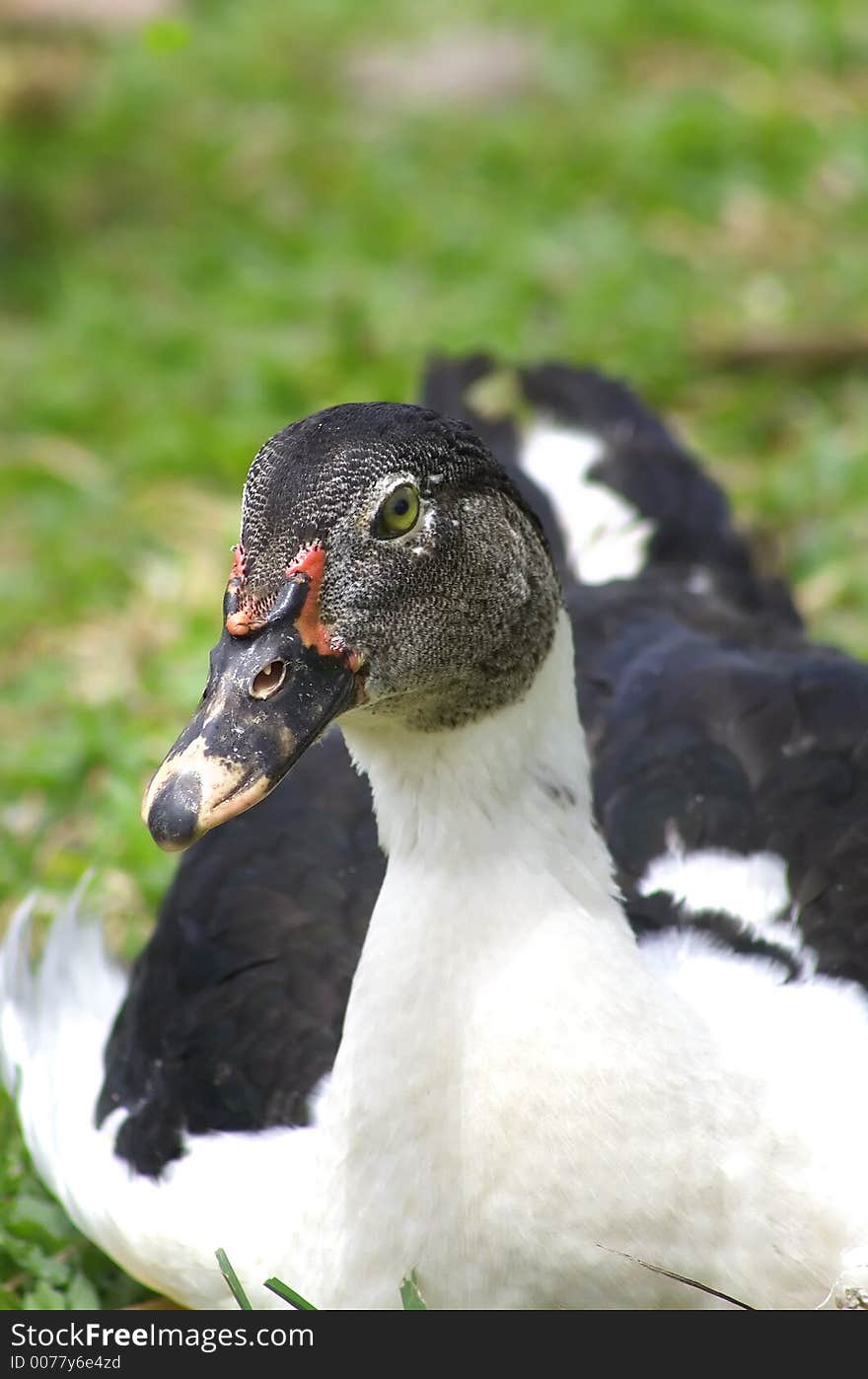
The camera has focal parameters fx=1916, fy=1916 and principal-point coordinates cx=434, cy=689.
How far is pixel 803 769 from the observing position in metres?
3.07

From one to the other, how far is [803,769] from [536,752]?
2.69 feet

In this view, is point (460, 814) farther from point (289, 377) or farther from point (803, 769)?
point (289, 377)

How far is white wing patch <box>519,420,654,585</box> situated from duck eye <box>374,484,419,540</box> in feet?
5.24

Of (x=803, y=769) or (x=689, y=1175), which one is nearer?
(x=689, y=1175)

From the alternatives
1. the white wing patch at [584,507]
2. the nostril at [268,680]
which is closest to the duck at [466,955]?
the nostril at [268,680]

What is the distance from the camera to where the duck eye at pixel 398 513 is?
7.21 feet

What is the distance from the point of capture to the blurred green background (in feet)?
15.8

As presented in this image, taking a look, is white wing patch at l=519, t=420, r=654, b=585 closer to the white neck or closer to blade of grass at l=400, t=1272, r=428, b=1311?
the white neck

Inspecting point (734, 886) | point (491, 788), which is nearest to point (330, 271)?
point (734, 886)

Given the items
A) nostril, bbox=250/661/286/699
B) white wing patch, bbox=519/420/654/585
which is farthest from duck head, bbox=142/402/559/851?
white wing patch, bbox=519/420/654/585

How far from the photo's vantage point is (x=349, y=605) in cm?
218

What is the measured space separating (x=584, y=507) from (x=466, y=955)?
1.91 meters

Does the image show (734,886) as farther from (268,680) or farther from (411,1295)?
(268,680)
